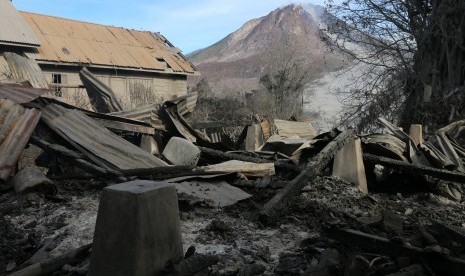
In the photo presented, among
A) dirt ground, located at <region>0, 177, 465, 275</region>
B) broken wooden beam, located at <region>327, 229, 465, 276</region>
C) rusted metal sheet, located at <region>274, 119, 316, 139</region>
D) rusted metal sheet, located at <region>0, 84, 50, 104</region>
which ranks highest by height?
rusted metal sheet, located at <region>0, 84, 50, 104</region>

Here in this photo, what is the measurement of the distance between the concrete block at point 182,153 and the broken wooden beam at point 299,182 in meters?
A: 2.00

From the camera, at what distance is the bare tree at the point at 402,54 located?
43.5 ft

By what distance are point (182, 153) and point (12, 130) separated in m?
2.45

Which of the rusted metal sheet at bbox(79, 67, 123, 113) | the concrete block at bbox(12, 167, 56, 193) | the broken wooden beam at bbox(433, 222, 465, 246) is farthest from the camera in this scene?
the rusted metal sheet at bbox(79, 67, 123, 113)

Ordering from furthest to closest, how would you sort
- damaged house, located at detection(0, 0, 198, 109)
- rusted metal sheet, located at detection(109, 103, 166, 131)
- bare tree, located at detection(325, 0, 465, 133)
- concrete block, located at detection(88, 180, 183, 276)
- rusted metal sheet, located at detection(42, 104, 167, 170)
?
damaged house, located at detection(0, 0, 198, 109) → bare tree, located at detection(325, 0, 465, 133) → rusted metal sheet, located at detection(109, 103, 166, 131) → rusted metal sheet, located at detection(42, 104, 167, 170) → concrete block, located at detection(88, 180, 183, 276)

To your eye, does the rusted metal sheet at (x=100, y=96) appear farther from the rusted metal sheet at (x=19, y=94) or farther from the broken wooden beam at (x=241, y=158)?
the broken wooden beam at (x=241, y=158)

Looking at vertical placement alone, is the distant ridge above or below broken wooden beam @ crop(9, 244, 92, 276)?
above

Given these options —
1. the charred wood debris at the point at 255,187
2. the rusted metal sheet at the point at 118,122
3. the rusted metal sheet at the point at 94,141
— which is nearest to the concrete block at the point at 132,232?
the charred wood debris at the point at 255,187

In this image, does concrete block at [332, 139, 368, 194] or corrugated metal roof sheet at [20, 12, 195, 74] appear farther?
corrugated metal roof sheet at [20, 12, 195, 74]

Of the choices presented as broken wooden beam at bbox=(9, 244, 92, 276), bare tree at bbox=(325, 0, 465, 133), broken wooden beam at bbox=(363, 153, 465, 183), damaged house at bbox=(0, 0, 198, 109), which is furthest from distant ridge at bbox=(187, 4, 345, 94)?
broken wooden beam at bbox=(9, 244, 92, 276)

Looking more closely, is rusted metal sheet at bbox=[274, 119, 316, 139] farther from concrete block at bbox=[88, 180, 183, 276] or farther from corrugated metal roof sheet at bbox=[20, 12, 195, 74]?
corrugated metal roof sheet at bbox=[20, 12, 195, 74]

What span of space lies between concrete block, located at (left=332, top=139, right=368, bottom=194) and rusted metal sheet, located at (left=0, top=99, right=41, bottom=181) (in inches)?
173

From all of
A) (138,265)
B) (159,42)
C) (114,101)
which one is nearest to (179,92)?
(159,42)

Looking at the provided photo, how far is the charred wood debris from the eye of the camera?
2943 mm
